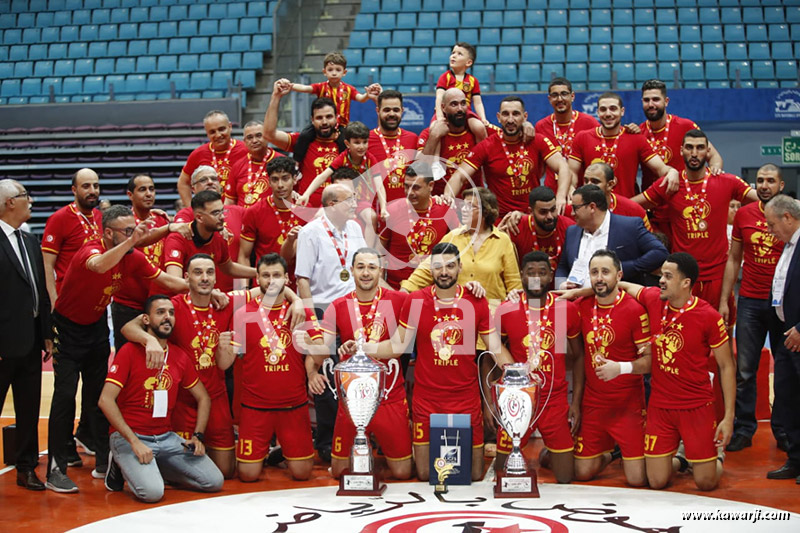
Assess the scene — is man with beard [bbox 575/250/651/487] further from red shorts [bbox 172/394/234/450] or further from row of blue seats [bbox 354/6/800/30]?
row of blue seats [bbox 354/6/800/30]

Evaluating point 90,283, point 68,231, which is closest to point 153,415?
point 90,283

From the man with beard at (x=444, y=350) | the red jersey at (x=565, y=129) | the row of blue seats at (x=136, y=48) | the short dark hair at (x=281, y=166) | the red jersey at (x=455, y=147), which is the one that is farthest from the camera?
the row of blue seats at (x=136, y=48)

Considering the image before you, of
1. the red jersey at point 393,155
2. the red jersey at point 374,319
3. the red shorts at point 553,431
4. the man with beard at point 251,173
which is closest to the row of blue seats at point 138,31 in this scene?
the man with beard at point 251,173

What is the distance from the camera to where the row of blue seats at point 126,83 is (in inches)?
631

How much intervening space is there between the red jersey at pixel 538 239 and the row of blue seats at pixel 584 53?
28.0ft

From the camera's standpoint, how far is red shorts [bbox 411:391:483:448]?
6.11m

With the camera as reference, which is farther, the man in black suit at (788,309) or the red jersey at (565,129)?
the red jersey at (565,129)

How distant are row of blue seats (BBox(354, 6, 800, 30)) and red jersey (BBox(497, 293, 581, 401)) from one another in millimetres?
11174

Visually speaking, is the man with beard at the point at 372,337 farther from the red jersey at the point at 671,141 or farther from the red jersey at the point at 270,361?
the red jersey at the point at 671,141

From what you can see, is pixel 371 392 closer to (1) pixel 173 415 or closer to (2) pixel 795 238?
(1) pixel 173 415

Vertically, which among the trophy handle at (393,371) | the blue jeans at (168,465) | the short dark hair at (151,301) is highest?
the short dark hair at (151,301)

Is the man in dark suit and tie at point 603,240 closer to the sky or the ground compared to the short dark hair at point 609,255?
closer to the sky

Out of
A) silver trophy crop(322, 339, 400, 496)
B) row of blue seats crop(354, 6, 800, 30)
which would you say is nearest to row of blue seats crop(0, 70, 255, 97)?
row of blue seats crop(354, 6, 800, 30)

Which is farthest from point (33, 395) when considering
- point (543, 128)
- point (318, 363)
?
point (543, 128)
